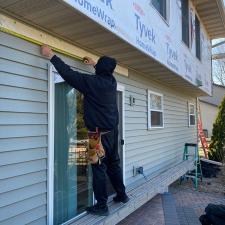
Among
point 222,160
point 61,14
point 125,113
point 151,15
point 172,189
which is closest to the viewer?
point 61,14

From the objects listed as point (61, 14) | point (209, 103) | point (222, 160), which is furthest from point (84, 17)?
point (209, 103)

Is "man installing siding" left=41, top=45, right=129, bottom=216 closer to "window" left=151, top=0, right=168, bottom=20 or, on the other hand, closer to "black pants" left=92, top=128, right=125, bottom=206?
"black pants" left=92, top=128, right=125, bottom=206

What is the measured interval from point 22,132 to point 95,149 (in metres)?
0.93

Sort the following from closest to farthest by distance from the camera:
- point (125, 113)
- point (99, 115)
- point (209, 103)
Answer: point (99, 115), point (125, 113), point (209, 103)

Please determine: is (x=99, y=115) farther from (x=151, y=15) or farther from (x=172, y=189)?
(x=172, y=189)

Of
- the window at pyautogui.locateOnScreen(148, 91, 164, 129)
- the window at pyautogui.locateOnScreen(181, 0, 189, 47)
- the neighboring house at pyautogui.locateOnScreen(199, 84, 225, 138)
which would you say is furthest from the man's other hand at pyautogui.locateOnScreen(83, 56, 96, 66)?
the neighboring house at pyautogui.locateOnScreen(199, 84, 225, 138)

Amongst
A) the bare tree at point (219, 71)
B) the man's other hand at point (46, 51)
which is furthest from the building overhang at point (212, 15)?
the bare tree at point (219, 71)

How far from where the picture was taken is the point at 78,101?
4918 mm

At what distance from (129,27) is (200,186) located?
6.30 metres

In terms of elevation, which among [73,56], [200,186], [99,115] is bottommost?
[200,186]

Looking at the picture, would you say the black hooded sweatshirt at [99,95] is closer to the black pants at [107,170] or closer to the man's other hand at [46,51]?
the black pants at [107,170]

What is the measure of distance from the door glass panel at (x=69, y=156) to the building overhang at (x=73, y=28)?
2.05 feet

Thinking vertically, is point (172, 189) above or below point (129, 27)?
below

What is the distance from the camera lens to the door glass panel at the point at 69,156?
14.5ft
